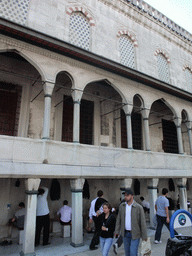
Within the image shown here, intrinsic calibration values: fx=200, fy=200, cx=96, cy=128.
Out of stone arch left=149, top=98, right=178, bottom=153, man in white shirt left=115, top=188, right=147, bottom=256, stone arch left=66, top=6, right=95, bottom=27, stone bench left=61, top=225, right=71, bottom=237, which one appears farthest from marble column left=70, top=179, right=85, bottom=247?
stone arch left=66, top=6, right=95, bottom=27

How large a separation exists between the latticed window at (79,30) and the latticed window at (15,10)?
197 cm

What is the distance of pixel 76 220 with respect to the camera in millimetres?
6422

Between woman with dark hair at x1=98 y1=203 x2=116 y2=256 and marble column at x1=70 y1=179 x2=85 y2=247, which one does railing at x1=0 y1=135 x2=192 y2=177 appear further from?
woman with dark hair at x1=98 y1=203 x2=116 y2=256

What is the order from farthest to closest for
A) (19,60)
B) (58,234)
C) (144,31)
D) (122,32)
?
1. (144,31)
2. (122,32)
3. (19,60)
4. (58,234)

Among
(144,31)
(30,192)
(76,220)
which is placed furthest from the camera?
(144,31)

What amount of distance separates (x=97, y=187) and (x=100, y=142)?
2270 millimetres

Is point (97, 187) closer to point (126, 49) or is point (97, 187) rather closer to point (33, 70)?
point (33, 70)

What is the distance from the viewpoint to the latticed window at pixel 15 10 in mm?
7328

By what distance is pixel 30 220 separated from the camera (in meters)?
5.76

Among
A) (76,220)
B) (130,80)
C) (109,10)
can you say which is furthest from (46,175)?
(109,10)

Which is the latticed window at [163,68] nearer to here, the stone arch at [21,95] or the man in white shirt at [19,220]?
the stone arch at [21,95]

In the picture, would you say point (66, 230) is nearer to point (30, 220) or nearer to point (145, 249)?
point (30, 220)

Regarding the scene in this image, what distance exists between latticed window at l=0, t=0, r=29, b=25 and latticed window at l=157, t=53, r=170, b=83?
7820 millimetres

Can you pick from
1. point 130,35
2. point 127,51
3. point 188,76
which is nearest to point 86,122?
point 127,51
